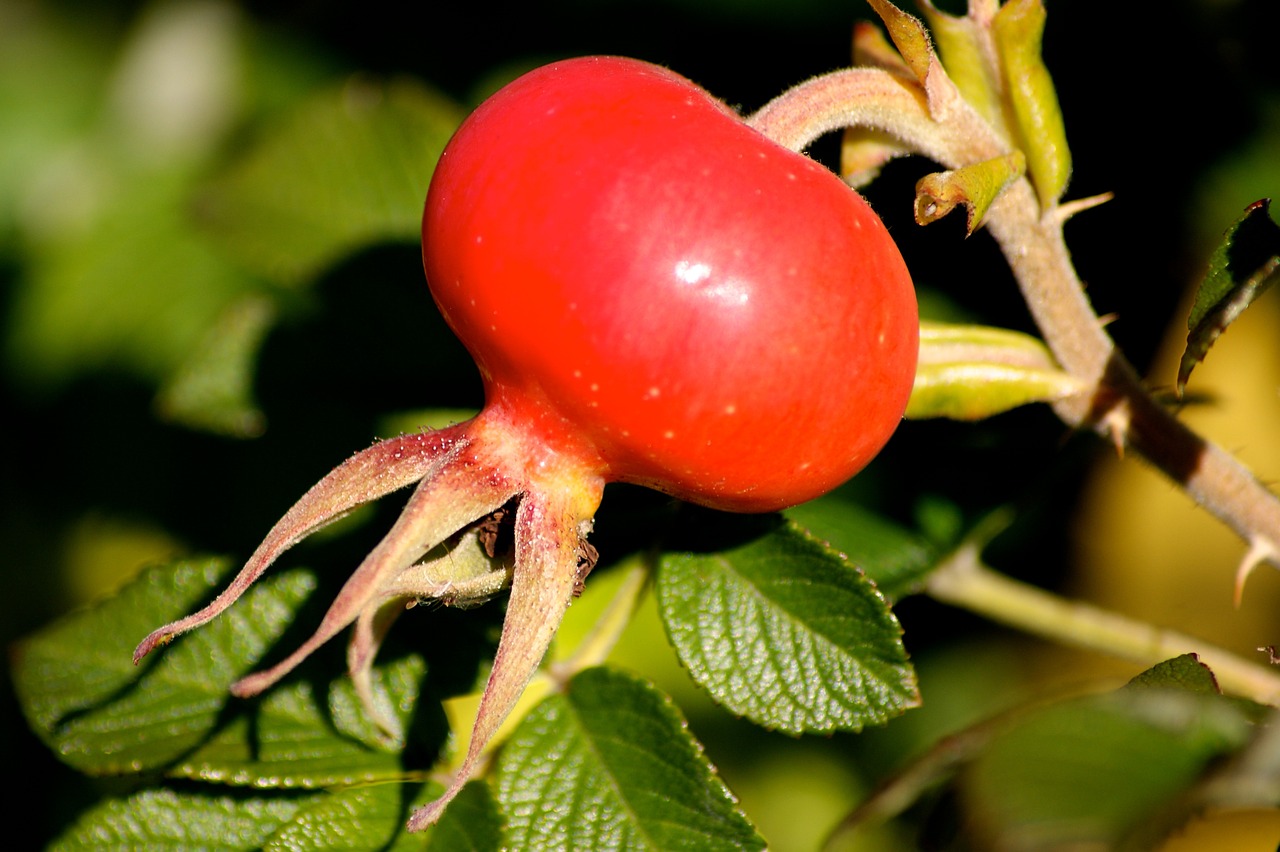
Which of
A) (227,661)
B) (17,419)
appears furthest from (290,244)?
(17,419)

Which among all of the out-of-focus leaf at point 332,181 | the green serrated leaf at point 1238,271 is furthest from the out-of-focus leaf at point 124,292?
the green serrated leaf at point 1238,271

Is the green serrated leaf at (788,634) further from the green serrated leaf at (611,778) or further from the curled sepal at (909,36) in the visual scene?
the curled sepal at (909,36)

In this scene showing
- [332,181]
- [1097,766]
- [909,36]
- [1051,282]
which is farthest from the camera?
[332,181]

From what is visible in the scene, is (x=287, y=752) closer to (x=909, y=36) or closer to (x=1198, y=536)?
(x=909, y=36)

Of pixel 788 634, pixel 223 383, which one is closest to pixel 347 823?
pixel 788 634

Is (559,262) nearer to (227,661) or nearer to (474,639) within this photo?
(474,639)

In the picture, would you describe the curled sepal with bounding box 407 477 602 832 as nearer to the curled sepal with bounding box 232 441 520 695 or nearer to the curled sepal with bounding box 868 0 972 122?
the curled sepal with bounding box 232 441 520 695
